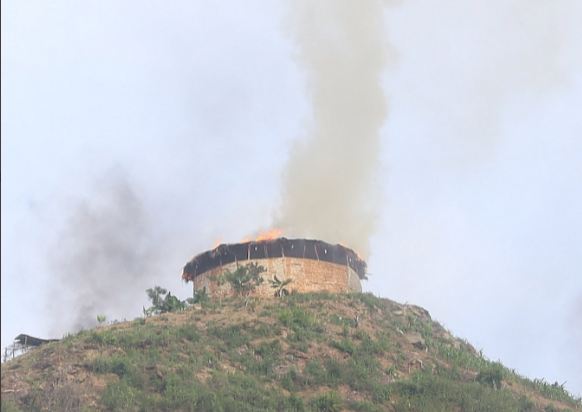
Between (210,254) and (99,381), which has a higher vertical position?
(210,254)

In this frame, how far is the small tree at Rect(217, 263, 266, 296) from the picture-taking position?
37.6 meters

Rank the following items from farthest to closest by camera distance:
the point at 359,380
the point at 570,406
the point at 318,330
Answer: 1. the point at 318,330
2. the point at 570,406
3. the point at 359,380

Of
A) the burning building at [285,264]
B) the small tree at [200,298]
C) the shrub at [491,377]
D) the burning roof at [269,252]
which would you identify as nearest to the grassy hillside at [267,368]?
the shrub at [491,377]

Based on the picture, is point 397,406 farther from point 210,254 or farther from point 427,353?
point 210,254

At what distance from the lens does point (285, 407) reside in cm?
2148

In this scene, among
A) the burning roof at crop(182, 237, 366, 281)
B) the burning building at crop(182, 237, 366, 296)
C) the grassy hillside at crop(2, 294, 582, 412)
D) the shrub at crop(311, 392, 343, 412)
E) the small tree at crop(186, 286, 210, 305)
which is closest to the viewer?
the grassy hillside at crop(2, 294, 582, 412)

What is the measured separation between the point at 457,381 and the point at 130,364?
529 inches

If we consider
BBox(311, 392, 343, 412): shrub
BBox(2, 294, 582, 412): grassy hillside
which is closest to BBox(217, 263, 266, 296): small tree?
BBox(2, 294, 582, 412): grassy hillside

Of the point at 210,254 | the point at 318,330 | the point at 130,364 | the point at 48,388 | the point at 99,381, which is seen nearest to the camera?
the point at 48,388

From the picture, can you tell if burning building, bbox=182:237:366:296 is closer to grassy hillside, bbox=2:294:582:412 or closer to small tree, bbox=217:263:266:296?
small tree, bbox=217:263:266:296

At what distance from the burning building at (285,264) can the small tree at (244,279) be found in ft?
1.50

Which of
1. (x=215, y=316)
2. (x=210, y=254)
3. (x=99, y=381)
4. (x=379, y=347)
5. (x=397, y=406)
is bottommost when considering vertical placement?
(x=397, y=406)

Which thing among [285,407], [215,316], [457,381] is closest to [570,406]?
[457,381]

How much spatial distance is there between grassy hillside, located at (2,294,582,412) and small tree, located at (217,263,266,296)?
290 cm
